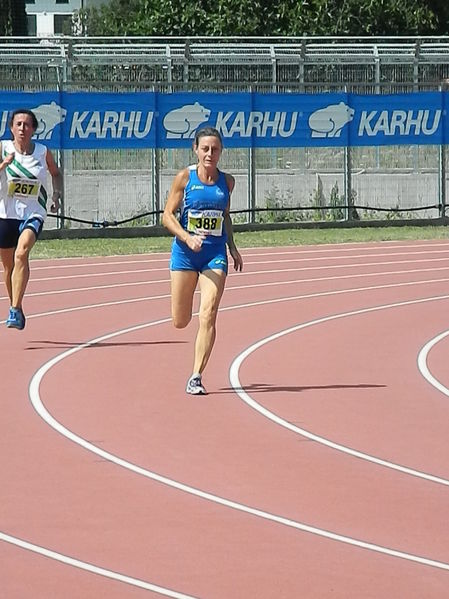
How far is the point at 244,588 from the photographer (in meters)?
6.71

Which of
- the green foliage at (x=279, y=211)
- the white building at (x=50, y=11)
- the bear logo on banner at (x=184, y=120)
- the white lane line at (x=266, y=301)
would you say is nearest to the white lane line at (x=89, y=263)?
the white lane line at (x=266, y=301)

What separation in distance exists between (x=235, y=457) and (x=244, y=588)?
9.38 feet

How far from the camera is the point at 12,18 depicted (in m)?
72.1

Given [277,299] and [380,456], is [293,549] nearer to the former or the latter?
[380,456]

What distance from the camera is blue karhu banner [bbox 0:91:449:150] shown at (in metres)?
26.5

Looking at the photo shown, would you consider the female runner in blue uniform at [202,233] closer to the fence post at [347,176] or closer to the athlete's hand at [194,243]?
the athlete's hand at [194,243]

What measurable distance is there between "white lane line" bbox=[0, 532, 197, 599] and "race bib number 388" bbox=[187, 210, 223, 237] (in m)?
4.62

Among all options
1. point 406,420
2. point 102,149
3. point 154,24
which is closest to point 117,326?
point 406,420

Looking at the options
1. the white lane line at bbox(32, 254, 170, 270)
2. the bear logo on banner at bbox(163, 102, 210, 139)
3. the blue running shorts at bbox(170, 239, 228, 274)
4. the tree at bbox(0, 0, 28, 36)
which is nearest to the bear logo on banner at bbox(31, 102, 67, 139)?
the bear logo on banner at bbox(163, 102, 210, 139)

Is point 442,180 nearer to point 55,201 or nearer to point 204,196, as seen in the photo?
point 55,201

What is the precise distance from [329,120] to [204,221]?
17009mm

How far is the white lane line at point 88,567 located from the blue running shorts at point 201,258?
15.1 feet

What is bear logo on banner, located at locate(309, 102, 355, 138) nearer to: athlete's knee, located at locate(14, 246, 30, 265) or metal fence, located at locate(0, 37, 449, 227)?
metal fence, located at locate(0, 37, 449, 227)

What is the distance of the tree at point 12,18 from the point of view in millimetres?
68938
